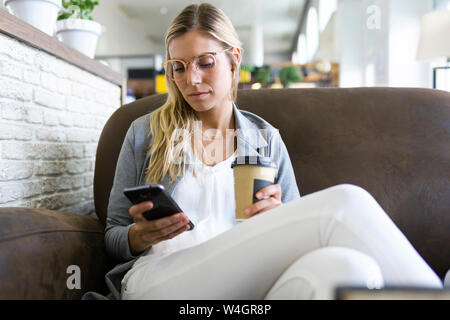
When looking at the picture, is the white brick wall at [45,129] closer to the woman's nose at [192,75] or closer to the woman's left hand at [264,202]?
the woman's nose at [192,75]

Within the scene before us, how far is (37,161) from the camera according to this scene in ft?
4.39

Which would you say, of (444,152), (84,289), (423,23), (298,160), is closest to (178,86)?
(298,160)

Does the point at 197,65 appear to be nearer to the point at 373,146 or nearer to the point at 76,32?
the point at 373,146

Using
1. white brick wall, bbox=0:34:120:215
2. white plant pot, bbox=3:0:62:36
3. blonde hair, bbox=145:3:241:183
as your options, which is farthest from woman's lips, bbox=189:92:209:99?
white plant pot, bbox=3:0:62:36

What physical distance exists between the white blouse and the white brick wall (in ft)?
1.66

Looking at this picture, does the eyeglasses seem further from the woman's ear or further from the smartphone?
the smartphone

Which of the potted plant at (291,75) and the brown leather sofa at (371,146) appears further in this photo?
the potted plant at (291,75)

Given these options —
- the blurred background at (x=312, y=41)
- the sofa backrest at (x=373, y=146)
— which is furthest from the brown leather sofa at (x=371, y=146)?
the blurred background at (x=312, y=41)

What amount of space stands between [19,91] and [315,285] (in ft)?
3.42

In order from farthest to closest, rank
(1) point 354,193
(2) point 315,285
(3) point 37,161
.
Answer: (3) point 37,161
(1) point 354,193
(2) point 315,285

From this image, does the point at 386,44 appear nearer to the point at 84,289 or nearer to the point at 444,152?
the point at 444,152

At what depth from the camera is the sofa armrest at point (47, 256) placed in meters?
0.79

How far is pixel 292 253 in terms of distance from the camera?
81 cm
